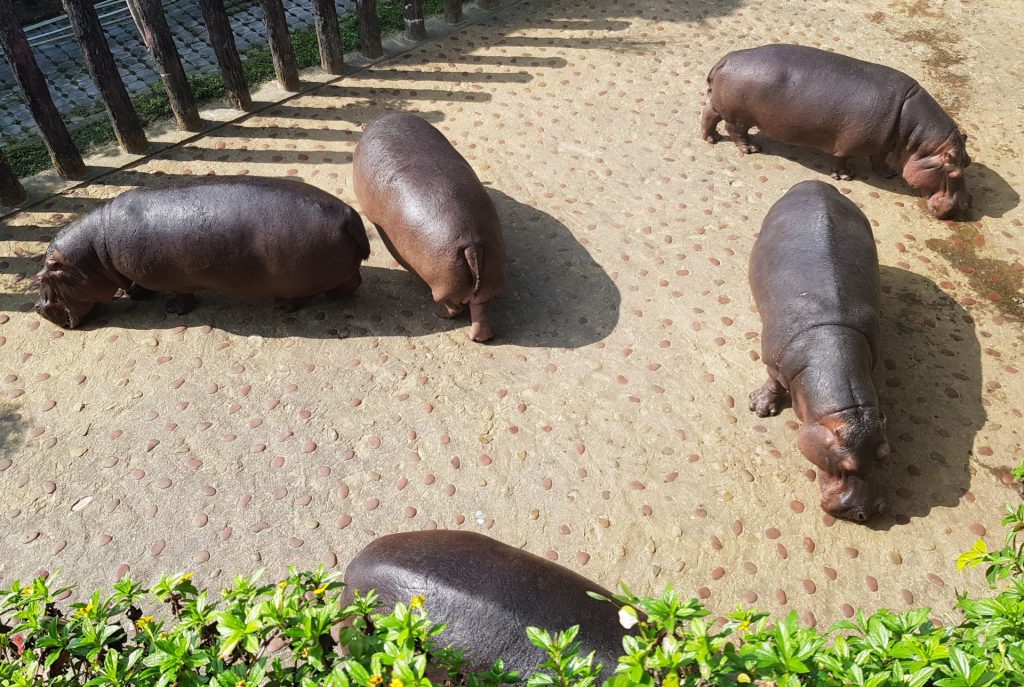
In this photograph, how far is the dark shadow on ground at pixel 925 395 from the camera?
5.49 meters

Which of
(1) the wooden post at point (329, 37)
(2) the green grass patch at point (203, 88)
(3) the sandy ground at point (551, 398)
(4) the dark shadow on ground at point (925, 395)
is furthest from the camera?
(1) the wooden post at point (329, 37)

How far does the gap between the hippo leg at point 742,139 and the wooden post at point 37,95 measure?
7496 millimetres

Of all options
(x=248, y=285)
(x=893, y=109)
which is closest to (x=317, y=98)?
(x=248, y=285)

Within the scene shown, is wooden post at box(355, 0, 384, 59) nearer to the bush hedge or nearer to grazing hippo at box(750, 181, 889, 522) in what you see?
grazing hippo at box(750, 181, 889, 522)

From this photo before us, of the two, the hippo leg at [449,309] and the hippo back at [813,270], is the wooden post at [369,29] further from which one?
the hippo back at [813,270]

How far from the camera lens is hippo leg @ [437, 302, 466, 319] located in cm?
643

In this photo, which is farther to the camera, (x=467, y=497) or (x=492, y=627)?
(x=467, y=497)

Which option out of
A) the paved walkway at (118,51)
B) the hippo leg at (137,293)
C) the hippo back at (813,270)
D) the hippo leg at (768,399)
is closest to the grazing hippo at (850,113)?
the hippo back at (813,270)

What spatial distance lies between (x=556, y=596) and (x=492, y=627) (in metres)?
0.39

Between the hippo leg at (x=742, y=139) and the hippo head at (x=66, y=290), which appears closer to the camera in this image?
the hippo head at (x=66, y=290)

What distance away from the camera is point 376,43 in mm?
10141

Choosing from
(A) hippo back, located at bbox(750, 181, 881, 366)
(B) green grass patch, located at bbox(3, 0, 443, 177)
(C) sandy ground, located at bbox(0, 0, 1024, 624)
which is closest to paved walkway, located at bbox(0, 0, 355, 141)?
(B) green grass patch, located at bbox(3, 0, 443, 177)

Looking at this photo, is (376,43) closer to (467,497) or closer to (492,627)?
(467,497)

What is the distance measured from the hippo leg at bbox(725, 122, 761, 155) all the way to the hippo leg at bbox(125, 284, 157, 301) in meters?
6.69
